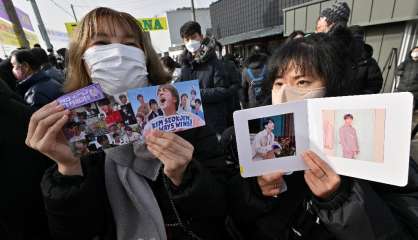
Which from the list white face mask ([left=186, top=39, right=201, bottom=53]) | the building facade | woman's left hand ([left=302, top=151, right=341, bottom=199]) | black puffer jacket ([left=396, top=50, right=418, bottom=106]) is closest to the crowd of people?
woman's left hand ([left=302, top=151, right=341, bottom=199])

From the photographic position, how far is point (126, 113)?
1013mm

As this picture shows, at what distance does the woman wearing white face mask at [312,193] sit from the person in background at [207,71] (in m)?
1.74

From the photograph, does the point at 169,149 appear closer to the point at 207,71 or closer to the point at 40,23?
the point at 207,71

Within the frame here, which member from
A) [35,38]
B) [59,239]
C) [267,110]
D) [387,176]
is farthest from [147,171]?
[35,38]

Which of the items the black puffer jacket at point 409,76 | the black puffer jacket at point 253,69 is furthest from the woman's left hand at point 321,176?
the black puffer jacket at point 409,76

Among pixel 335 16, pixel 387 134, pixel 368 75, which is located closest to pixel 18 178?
pixel 387 134

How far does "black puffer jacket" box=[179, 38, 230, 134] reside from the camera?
3100 mm

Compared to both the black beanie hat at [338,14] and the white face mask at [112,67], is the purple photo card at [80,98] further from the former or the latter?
the black beanie hat at [338,14]

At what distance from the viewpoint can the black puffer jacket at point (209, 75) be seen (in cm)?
310

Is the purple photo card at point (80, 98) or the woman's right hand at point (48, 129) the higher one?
the purple photo card at point (80, 98)

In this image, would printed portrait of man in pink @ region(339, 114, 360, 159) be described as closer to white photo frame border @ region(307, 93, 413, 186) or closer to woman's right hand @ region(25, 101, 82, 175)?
white photo frame border @ region(307, 93, 413, 186)

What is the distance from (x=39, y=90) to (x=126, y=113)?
2460 millimetres

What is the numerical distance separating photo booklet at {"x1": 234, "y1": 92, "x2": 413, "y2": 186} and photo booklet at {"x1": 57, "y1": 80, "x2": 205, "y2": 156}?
0.83ft

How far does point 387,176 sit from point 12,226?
1789 millimetres
